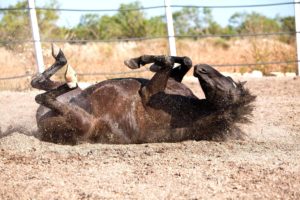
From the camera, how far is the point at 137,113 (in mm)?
5441

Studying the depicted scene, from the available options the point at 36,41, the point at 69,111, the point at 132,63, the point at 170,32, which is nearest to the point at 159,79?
the point at 132,63

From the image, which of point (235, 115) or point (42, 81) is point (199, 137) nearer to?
point (235, 115)

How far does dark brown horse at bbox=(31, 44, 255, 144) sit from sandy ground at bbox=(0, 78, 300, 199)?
15cm

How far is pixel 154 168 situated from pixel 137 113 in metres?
1.10

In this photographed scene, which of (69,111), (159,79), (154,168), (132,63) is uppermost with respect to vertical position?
(132,63)

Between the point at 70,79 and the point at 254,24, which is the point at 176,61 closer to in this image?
the point at 70,79

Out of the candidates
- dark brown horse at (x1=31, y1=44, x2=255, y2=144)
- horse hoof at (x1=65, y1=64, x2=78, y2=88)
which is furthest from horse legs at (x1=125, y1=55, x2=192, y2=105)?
horse hoof at (x1=65, y1=64, x2=78, y2=88)

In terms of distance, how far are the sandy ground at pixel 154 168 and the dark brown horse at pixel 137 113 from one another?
150 mm

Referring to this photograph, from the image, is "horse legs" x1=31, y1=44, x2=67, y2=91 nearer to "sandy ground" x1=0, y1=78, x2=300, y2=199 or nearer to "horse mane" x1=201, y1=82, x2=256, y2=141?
"sandy ground" x1=0, y1=78, x2=300, y2=199

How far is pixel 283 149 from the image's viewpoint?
5.14 meters

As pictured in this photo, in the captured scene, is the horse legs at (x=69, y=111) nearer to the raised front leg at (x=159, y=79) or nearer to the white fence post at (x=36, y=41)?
the raised front leg at (x=159, y=79)

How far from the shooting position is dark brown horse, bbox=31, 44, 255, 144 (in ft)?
17.6

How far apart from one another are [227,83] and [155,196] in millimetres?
1823

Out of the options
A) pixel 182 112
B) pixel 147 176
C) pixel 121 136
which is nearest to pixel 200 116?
pixel 182 112
